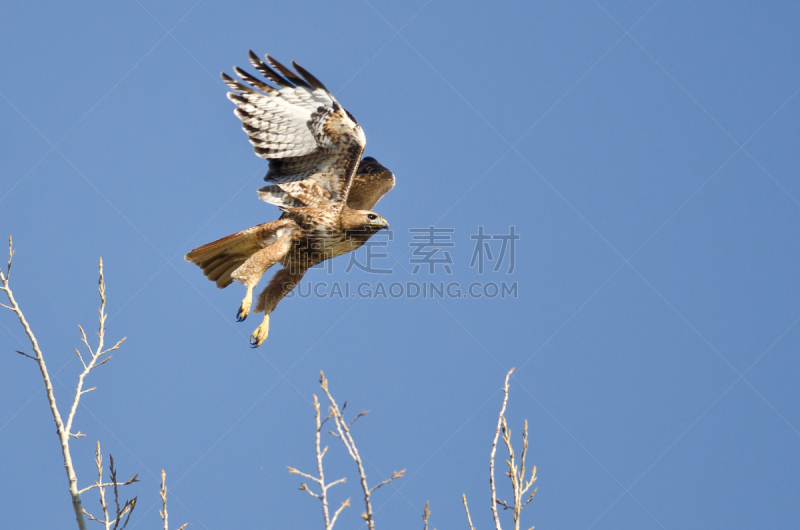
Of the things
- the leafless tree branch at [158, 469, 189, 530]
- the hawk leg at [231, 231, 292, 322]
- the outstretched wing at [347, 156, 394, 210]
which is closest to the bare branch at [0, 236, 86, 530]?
the leafless tree branch at [158, 469, 189, 530]

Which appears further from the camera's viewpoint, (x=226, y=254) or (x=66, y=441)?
(x=226, y=254)

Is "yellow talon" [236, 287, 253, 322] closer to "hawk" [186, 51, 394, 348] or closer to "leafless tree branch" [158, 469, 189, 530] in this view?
"hawk" [186, 51, 394, 348]

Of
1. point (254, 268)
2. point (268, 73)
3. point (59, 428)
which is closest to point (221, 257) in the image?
point (254, 268)

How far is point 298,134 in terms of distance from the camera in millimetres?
7684

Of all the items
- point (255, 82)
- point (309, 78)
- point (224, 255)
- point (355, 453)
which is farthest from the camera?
point (224, 255)

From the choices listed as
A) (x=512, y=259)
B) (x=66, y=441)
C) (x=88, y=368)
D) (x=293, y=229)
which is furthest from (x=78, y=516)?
(x=512, y=259)

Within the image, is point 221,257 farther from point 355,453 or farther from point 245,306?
point 355,453

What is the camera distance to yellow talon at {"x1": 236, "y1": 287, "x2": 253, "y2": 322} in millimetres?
7457

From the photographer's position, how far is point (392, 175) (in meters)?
9.45

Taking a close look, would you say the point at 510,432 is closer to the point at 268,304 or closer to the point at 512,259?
the point at 268,304

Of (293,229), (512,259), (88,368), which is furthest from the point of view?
(512,259)

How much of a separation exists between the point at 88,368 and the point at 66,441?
452 millimetres

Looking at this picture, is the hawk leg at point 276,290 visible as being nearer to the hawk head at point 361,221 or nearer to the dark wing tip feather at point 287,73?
the hawk head at point 361,221

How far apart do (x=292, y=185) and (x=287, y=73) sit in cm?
115
